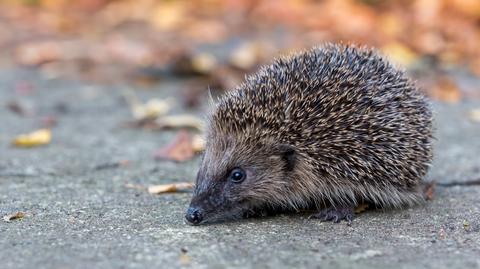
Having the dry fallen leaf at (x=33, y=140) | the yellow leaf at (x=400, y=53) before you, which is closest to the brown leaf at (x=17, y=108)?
the dry fallen leaf at (x=33, y=140)

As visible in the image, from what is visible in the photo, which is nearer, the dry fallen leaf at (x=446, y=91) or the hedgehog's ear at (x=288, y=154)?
the hedgehog's ear at (x=288, y=154)

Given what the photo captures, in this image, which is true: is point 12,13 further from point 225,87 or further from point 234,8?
point 225,87

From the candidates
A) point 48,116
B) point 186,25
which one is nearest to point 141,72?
point 48,116

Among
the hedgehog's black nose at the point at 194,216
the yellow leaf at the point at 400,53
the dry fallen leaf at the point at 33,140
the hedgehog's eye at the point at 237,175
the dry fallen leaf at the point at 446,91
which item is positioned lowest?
the hedgehog's black nose at the point at 194,216

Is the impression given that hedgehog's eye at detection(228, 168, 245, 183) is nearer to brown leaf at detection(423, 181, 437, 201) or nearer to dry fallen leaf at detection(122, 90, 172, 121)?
brown leaf at detection(423, 181, 437, 201)

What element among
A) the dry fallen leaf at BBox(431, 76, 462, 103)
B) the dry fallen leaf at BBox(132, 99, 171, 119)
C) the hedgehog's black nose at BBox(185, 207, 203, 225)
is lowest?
the hedgehog's black nose at BBox(185, 207, 203, 225)

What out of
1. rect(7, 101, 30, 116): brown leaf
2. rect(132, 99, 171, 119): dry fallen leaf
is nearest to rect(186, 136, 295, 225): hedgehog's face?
rect(132, 99, 171, 119): dry fallen leaf

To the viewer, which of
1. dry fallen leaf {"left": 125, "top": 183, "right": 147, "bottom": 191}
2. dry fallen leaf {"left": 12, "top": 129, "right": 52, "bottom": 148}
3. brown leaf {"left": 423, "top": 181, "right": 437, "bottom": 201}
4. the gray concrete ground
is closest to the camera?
the gray concrete ground

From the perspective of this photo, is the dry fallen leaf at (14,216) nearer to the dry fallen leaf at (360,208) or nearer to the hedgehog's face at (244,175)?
the hedgehog's face at (244,175)
